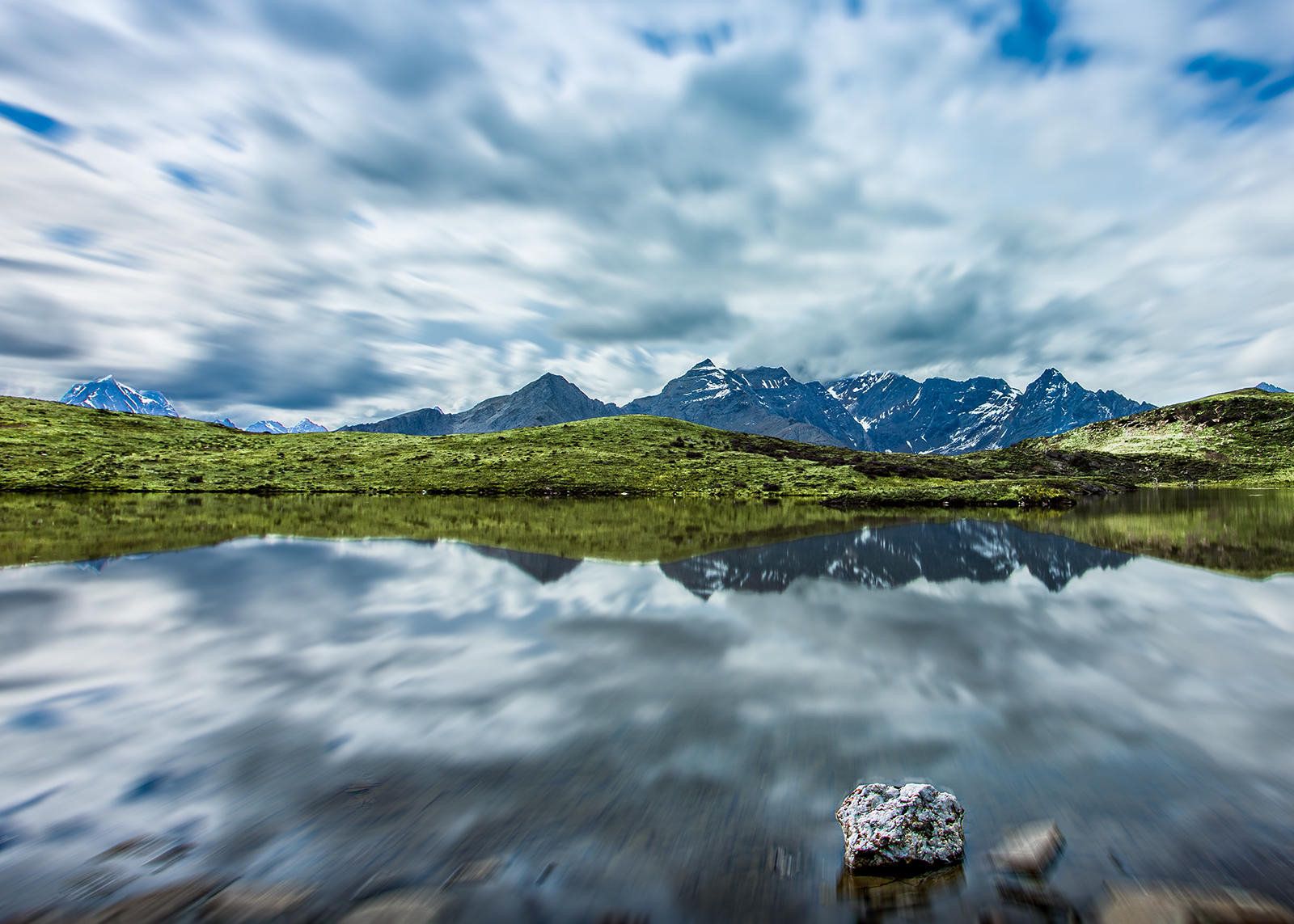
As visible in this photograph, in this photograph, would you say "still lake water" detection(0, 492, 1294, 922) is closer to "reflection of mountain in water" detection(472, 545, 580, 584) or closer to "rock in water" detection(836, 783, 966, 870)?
"rock in water" detection(836, 783, 966, 870)

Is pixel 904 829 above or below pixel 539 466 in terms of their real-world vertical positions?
below

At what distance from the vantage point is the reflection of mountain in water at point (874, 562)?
27.1 meters

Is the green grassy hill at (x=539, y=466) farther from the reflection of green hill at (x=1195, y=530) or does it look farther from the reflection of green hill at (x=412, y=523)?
the reflection of green hill at (x=412, y=523)

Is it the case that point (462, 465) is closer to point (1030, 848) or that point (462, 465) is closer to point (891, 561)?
point (891, 561)

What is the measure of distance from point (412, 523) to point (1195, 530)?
2601 inches

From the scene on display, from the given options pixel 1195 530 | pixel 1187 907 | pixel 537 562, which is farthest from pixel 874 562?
pixel 1195 530

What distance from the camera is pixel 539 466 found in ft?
362

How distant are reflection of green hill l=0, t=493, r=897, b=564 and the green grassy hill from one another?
1693cm

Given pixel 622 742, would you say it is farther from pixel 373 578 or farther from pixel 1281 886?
pixel 373 578

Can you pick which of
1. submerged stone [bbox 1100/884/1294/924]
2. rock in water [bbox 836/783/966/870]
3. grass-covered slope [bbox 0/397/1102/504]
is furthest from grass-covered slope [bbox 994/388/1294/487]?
rock in water [bbox 836/783/966/870]

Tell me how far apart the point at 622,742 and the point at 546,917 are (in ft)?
14.9

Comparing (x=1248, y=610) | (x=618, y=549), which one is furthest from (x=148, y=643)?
(x=1248, y=610)

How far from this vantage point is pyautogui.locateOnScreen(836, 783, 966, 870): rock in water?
297 inches

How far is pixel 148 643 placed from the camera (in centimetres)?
1758
